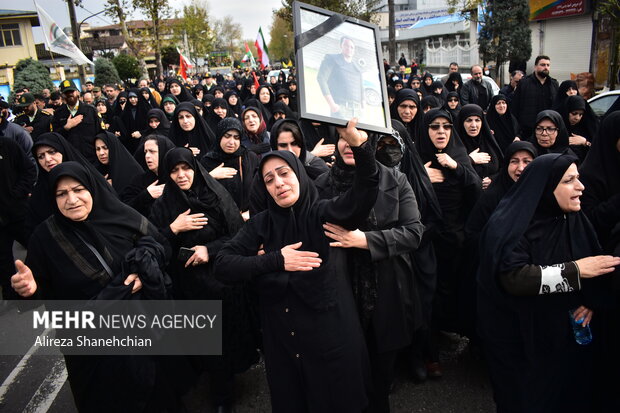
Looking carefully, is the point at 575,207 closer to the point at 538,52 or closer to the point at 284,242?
the point at 284,242

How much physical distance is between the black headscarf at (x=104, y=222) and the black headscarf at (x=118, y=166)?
5.32 ft

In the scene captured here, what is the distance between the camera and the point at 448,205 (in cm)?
358

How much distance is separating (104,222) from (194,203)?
2.07 feet

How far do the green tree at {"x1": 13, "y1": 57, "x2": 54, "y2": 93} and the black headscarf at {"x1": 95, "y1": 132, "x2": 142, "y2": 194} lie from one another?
2195 cm

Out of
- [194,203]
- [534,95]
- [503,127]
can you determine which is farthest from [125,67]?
[194,203]

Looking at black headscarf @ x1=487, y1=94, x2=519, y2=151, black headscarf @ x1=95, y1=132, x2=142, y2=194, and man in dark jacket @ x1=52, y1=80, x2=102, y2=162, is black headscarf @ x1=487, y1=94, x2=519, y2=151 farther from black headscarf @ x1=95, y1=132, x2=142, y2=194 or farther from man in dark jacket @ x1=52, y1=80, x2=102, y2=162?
man in dark jacket @ x1=52, y1=80, x2=102, y2=162

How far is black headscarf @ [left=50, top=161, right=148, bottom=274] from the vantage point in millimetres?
2530

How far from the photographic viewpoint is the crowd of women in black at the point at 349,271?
87.5 inches

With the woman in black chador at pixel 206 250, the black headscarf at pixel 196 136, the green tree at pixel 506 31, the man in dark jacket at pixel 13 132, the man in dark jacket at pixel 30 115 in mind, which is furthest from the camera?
the green tree at pixel 506 31

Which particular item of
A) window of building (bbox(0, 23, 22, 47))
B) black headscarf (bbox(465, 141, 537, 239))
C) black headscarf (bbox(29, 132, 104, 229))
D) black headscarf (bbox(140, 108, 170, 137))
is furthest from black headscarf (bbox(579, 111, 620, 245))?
window of building (bbox(0, 23, 22, 47))

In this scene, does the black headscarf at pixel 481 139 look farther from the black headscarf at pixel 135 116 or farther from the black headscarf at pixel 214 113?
the black headscarf at pixel 135 116

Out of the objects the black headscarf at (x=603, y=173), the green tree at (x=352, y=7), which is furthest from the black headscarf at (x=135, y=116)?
the green tree at (x=352, y=7)

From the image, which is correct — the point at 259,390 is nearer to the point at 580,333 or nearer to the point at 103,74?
the point at 580,333

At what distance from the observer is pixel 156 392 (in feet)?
8.91
